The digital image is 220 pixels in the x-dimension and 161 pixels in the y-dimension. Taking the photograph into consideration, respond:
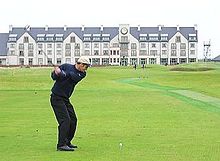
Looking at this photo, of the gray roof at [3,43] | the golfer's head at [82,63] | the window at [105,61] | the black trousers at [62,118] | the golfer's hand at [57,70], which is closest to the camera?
the golfer's hand at [57,70]

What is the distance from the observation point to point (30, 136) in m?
16.4

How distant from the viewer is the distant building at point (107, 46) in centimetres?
17712

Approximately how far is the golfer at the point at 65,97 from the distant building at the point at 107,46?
162 meters

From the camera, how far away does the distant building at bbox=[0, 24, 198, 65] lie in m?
177

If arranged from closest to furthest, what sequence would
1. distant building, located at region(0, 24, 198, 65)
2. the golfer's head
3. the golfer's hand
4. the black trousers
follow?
the golfer's hand → the golfer's head → the black trousers → distant building, located at region(0, 24, 198, 65)

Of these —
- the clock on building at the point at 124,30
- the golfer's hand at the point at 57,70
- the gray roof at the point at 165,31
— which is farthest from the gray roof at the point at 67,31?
the golfer's hand at the point at 57,70

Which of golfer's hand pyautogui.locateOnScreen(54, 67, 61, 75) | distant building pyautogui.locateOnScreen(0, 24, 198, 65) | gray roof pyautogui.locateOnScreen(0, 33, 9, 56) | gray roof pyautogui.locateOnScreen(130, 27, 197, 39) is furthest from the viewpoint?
gray roof pyautogui.locateOnScreen(0, 33, 9, 56)

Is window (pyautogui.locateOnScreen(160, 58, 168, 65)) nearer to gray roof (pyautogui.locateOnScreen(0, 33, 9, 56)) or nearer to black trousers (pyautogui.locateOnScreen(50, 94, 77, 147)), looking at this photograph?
gray roof (pyautogui.locateOnScreen(0, 33, 9, 56))

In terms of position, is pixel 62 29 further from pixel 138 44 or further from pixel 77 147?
pixel 77 147

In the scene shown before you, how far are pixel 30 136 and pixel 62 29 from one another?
547ft

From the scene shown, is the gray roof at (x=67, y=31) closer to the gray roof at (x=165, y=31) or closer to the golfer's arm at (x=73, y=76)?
the gray roof at (x=165, y=31)

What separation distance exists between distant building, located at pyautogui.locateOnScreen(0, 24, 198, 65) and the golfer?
533ft

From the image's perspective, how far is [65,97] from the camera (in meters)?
14.1

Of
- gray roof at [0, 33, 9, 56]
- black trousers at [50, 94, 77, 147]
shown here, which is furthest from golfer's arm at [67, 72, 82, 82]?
gray roof at [0, 33, 9, 56]
